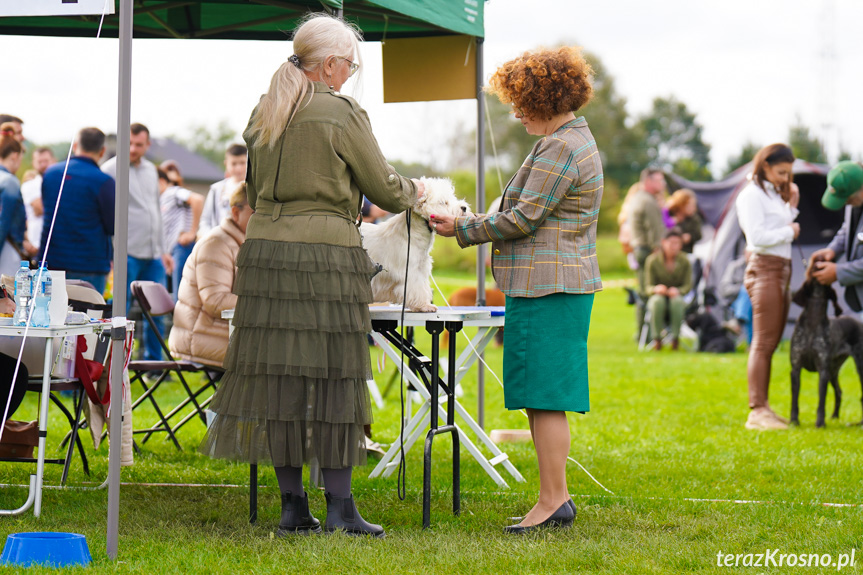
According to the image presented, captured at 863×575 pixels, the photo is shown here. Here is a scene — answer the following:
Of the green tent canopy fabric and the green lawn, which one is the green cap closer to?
the green lawn

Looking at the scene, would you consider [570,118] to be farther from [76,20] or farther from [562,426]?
[76,20]

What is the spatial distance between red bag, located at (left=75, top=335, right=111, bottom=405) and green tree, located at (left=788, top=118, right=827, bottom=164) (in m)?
37.0

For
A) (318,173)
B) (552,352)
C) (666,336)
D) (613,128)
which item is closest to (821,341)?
(552,352)

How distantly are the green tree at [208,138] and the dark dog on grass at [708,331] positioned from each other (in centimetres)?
5610

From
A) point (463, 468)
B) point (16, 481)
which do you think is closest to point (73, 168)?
point (16, 481)

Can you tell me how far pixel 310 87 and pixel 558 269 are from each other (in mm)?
1071

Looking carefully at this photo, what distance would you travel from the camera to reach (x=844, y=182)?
6.45 meters

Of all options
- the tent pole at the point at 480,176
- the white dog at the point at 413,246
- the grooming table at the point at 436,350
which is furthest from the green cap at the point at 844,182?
the white dog at the point at 413,246

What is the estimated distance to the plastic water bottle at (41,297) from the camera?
341 centimetres

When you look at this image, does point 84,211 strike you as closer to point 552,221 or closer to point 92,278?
point 92,278

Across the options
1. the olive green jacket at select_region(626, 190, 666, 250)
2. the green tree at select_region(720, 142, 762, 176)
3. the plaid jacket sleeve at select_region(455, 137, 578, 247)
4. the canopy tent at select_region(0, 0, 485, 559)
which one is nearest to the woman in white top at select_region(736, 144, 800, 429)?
the canopy tent at select_region(0, 0, 485, 559)

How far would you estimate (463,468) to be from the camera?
4.99 m

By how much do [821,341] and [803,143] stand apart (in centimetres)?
3866

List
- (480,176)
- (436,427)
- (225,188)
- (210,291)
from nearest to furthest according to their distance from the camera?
(436,427)
(210,291)
(480,176)
(225,188)
